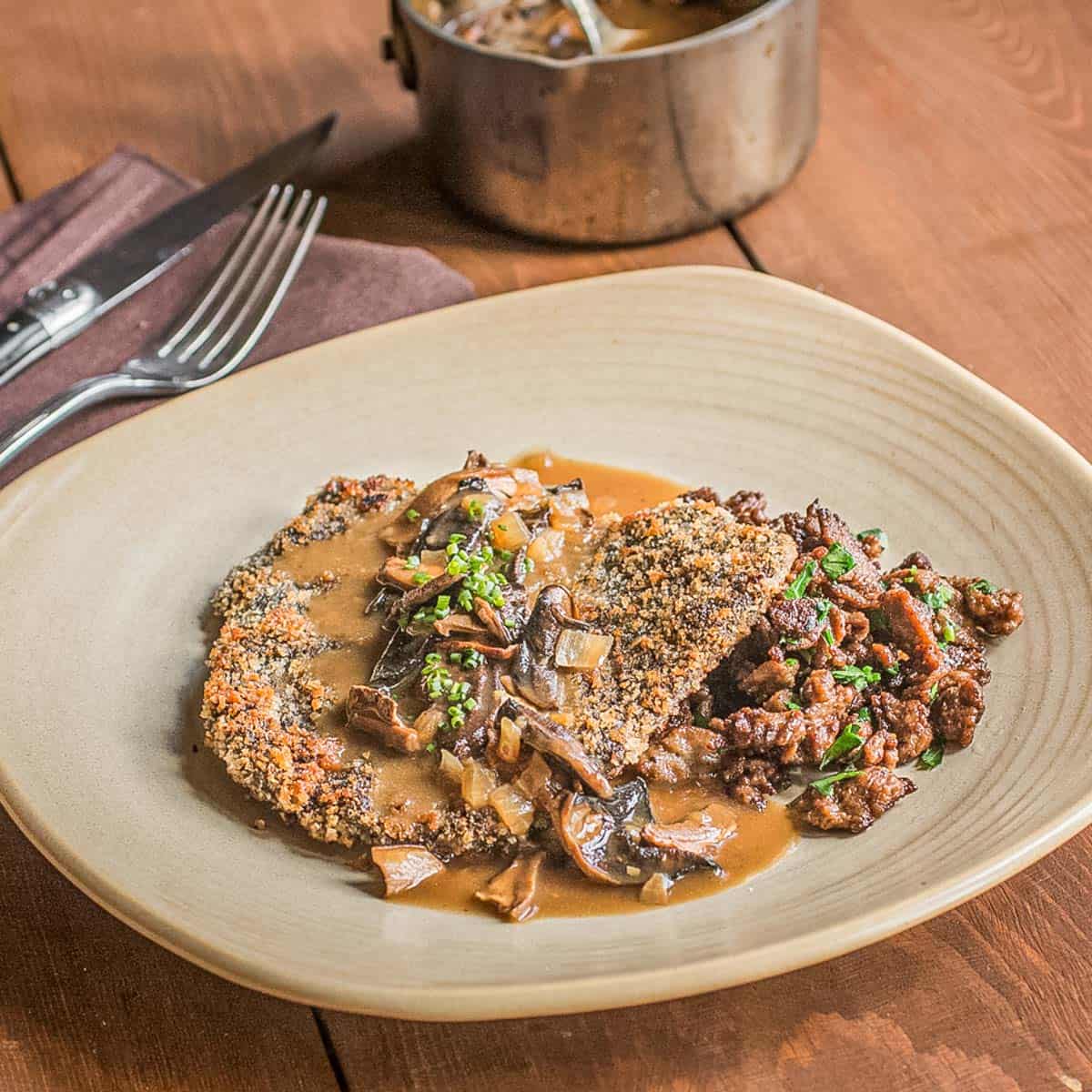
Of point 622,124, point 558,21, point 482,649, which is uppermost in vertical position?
point 558,21

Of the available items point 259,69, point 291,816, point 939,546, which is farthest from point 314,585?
point 259,69

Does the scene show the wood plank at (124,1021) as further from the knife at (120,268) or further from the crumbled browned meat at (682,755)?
the knife at (120,268)

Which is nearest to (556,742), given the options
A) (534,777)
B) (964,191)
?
(534,777)

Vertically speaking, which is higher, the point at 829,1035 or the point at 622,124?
the point at 622,124

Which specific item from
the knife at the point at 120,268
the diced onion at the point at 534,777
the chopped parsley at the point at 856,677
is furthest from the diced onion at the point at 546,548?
the knife at the point at 120,268

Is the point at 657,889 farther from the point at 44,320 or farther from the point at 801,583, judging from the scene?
the point at 44,320

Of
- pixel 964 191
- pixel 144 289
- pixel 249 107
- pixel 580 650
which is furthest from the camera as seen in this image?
pixel 249 107

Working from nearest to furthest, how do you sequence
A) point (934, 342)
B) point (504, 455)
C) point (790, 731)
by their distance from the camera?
point (790, 731) → point (504, 455) → point (934, 342)
